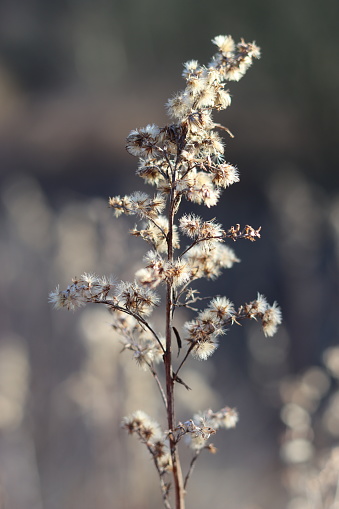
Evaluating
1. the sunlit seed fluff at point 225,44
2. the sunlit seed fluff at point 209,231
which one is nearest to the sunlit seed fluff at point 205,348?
the sunlit seed fluff at point 209,231

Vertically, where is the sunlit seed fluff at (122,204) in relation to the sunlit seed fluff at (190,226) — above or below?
above

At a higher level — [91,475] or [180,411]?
[180,411]

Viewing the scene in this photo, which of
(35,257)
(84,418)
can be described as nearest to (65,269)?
(35,257)

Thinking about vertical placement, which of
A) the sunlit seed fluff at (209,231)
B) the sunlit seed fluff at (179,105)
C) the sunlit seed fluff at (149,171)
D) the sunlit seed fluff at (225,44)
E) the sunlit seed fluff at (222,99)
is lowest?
the sunlit seed fluff at (209,231)

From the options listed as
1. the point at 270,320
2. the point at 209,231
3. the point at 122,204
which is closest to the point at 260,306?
the point at 270,320

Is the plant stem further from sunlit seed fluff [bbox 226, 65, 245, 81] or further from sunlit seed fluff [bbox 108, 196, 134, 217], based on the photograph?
sunlit seed fluff [bbox 226, 65, 245, 81]

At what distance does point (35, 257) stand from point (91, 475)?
857 millimetres

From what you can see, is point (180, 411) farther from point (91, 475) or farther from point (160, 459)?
point (160, 459)

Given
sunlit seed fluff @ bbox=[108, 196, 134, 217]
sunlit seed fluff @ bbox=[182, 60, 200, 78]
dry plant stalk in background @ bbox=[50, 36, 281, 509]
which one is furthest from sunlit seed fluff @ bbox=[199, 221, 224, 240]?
sunlit seed fluff @ bbox=[182, 60, 200, 78]

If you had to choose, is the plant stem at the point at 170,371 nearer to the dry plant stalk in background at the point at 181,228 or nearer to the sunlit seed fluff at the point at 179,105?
the dry plant stalk in background at the point at 181,228

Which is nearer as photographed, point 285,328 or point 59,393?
point 59,393

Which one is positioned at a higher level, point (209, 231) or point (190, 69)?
point (190, 69)

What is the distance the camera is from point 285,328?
204cm

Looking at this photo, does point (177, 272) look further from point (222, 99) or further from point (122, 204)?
point (222, 99)
